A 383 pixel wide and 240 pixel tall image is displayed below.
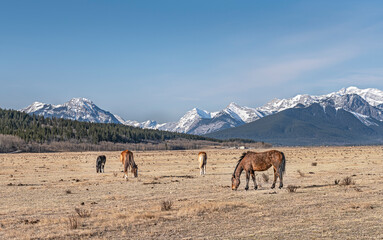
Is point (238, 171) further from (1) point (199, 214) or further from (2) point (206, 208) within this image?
(1) point (199, 214)

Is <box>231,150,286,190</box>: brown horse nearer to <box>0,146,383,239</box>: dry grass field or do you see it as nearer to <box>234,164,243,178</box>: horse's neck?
<box>234,164,243,178</box>: horse's neck

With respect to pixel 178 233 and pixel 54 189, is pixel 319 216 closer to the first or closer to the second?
pixel 178 233

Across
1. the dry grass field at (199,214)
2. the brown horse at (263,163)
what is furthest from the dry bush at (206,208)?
the brown horse at (263,163)

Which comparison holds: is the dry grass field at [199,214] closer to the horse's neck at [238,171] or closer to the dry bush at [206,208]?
the dry bush at [206,208]

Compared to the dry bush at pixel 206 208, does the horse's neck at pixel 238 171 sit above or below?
above

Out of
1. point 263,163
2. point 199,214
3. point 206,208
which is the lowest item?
point 199,214

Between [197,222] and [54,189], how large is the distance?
52.0 ft

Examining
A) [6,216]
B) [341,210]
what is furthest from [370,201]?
[6,216]

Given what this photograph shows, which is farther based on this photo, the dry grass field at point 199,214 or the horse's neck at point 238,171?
the horse's neck at point 238,171

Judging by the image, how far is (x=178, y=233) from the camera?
1344 centimetres

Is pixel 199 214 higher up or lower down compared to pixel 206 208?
lower down

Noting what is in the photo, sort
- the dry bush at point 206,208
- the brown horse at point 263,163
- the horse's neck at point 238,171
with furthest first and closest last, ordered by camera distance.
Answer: the horse's neck at point 238,171 → the brown horse at point 263,163 → the dry bush at point 206,208

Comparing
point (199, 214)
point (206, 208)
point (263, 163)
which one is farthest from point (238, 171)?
point (199, 214)

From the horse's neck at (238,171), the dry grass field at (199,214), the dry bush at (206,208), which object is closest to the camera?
the dry grass field at (199,214)
